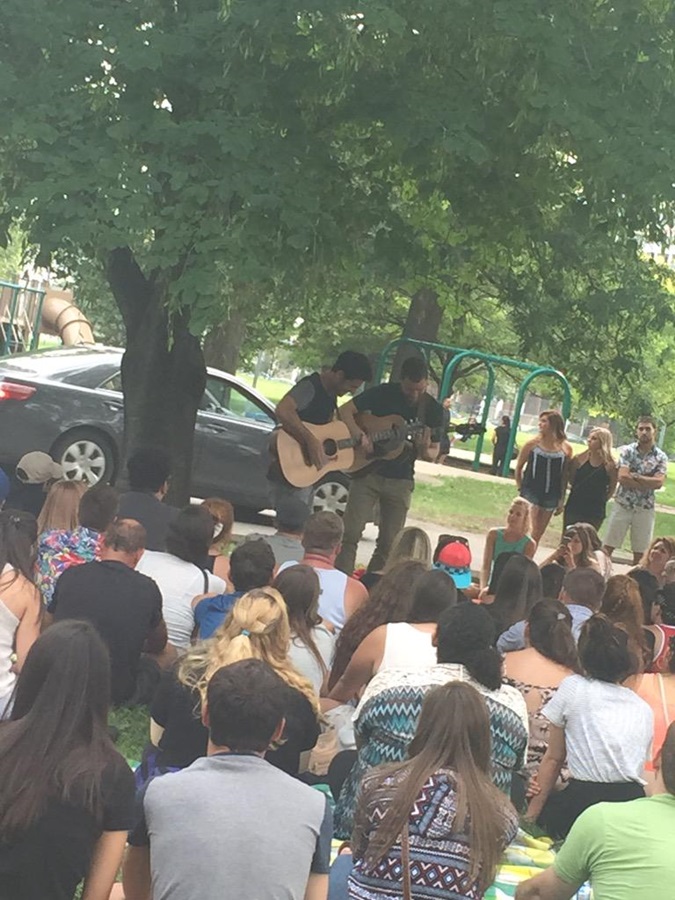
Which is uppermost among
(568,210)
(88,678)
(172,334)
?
(568,210)

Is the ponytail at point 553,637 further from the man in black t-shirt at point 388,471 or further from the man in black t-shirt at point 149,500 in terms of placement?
the man in black t-shirt at point 388,471

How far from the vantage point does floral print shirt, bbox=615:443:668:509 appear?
39.0 ft

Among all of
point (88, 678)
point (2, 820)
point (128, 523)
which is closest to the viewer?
point (2, 820)

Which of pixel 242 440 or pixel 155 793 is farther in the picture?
pixel 242 440

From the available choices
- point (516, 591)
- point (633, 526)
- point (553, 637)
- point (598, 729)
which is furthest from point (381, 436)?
point (598, 729)

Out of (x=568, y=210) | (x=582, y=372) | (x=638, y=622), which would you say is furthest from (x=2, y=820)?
(x=582, y=372)

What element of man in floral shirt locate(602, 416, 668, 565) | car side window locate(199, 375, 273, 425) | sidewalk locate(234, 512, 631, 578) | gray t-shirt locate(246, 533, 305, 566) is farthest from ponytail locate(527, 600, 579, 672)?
car side window locate(199, 375, 273, 425)

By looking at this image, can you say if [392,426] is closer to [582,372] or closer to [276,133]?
[276,133]

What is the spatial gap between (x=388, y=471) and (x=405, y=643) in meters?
4.65

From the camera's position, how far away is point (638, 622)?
684cm

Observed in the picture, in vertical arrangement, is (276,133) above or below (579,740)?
above

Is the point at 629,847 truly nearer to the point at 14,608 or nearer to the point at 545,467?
the point at 14,608

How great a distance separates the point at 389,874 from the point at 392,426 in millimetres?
6732

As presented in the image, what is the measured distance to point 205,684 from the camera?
4270 millimetres
